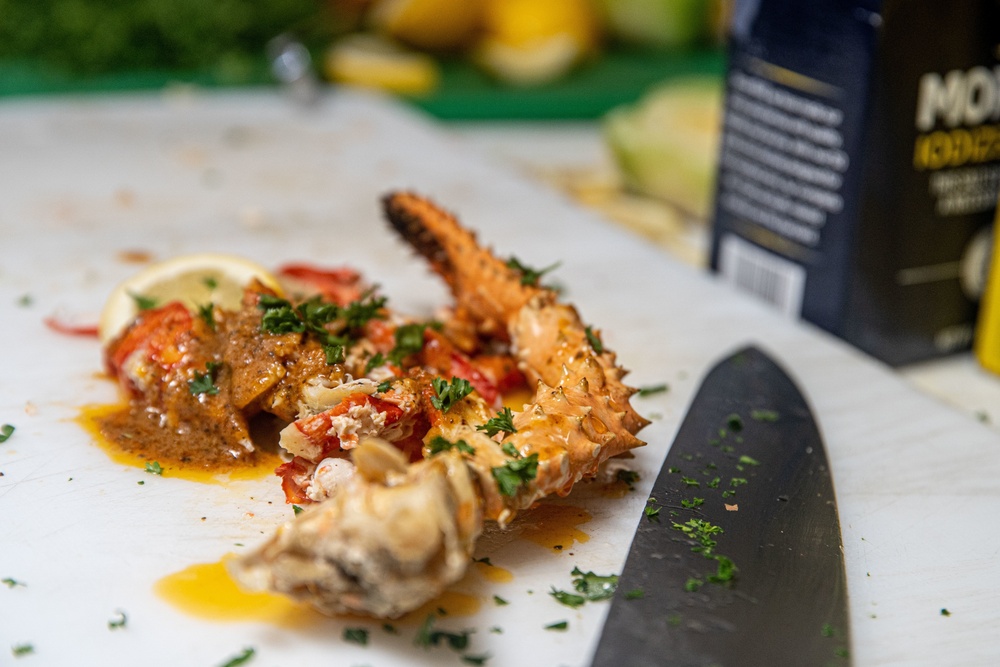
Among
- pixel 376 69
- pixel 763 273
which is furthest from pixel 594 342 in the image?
pixel 376 69

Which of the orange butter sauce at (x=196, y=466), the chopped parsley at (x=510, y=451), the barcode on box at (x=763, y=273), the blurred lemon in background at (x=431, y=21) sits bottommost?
the orange butter sauce at (x=196, y=466)

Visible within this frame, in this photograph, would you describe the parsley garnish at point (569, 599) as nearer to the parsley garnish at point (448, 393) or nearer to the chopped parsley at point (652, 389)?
the parsley garnish at point (448, 393)

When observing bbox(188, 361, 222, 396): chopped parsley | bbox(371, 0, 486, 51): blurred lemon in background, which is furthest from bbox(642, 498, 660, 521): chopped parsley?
bbox(371, 0, 486, 51): blurred lemon in background

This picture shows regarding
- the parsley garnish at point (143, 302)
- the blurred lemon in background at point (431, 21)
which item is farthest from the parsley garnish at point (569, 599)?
the blurred lemon in background at point (431, 21)

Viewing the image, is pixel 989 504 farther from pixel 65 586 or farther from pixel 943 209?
pixel 65 586

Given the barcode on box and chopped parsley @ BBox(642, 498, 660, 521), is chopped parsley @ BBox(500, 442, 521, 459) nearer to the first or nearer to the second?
chopped parsley @ BBox(642, 498, 660, 521)

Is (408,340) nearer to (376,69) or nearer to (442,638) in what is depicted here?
(442,638)

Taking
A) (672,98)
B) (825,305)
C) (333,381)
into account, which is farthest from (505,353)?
(672,98)
